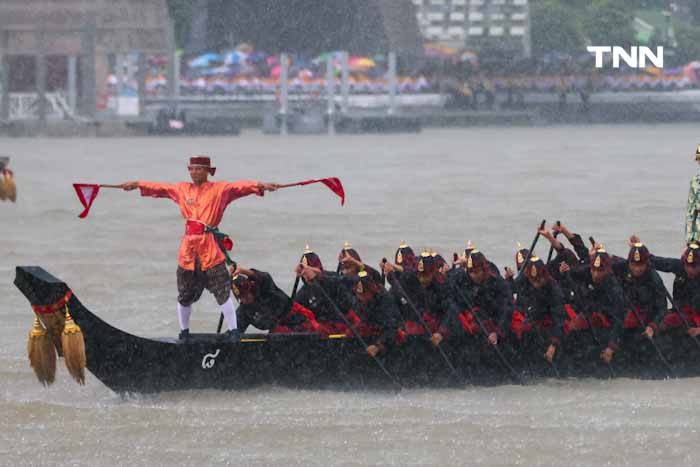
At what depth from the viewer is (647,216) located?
2731cm

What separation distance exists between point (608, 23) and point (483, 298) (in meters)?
61.4

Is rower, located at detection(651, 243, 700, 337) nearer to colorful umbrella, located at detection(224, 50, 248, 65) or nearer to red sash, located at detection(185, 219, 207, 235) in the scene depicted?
red sash, located at detection(185, 219, 207, 235)

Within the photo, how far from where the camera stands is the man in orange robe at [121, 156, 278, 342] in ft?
40.9

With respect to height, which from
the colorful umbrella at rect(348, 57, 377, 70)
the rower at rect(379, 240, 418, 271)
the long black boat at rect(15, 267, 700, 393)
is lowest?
the long black boat at rect(15, 267, 700, 393)

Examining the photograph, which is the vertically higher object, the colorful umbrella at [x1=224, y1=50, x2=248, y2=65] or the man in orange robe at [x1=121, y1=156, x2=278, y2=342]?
the colorful umbrella at [x1=224, y1=50, x2=248, y2=65]

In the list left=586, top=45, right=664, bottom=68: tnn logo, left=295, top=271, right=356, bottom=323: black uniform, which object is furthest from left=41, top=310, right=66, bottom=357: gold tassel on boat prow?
left=586, top=45, right=664, bottom=68: tnn logo

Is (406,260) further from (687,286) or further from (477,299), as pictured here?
(687,286)

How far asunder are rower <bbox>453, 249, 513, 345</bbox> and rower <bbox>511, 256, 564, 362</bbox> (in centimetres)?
14

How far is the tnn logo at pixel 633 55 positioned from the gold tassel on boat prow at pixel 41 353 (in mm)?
59520

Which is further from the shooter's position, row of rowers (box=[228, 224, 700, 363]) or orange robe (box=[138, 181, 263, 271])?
row of rowers (box=[228, 224, 700, 363])

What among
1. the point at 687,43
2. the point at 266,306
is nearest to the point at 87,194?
the point at 266,306

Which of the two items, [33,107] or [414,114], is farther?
[414,114]

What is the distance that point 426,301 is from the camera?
42.5ft

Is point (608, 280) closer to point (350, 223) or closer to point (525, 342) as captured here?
point (525, 342)
